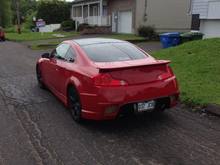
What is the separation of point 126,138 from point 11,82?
5743 millimetres

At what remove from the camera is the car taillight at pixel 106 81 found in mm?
5445

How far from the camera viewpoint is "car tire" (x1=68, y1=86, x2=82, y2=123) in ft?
19.7

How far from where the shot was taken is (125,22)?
30875mm

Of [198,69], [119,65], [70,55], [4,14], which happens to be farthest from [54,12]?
[119,65]

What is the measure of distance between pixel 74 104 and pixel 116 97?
3.73 ft

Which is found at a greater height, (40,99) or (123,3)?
(123,3)

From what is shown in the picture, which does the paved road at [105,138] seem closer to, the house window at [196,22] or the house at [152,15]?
the house window at [196,22]

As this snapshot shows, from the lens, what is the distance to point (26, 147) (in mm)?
5117

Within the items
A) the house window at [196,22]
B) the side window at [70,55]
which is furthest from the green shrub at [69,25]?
the side window at [70,55]

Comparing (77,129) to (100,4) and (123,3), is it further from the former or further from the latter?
(100,4)

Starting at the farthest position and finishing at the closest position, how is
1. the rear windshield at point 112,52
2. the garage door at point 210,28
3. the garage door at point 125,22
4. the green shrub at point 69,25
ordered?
the green shrub at point 69,25, the garage door at point 125,22, the garage door at point 210,28, the rear windshield at point 112,52

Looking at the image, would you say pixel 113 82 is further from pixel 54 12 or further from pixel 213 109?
pixel 54 12

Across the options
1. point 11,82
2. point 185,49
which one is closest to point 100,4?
point 185,49

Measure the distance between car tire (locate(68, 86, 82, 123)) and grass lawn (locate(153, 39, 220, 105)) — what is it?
2.40 metres
